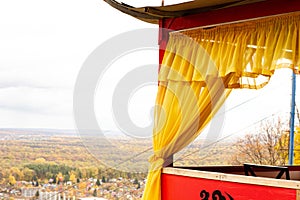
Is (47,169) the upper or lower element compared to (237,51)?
lower

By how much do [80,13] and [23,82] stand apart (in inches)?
47.3

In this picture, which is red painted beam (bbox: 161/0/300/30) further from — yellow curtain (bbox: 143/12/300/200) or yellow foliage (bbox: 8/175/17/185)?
yellow foliage (bbox: 8/175/17/185)

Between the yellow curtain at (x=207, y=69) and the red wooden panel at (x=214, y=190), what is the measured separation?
14 centimetres

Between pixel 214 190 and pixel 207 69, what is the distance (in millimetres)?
1125

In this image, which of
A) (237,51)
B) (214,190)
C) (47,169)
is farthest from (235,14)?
(47,169)

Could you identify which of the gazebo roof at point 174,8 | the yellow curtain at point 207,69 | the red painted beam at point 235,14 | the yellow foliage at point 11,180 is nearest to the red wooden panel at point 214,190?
the yellow curtain at point 207,69

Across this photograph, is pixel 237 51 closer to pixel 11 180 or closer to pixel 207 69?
pixel 207 69

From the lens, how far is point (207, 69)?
5.25 metres

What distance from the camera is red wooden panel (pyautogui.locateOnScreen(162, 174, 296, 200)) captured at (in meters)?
4.55

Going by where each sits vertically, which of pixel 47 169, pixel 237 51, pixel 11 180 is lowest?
pixel 11 180

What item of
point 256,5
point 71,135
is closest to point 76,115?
point 71,135

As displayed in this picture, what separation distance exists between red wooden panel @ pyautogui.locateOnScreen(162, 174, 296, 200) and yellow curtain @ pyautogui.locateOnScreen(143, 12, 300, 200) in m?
0.14

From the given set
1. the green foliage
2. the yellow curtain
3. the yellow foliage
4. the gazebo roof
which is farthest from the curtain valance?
the yellow foliage

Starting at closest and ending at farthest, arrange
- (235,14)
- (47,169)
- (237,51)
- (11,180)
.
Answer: (237,51) → (235,14) → (11,180) → (47,169)
